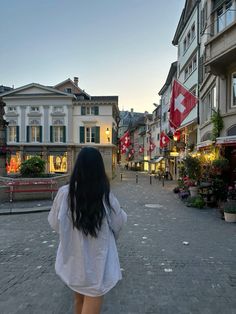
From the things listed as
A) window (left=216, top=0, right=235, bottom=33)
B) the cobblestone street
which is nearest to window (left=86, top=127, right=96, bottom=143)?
window (left=216, top=0, right=235, bottom=33)

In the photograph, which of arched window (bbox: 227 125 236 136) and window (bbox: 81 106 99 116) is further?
window (bbox: 81 106 99 116)

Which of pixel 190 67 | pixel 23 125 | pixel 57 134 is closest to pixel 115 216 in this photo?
pixel 190 67

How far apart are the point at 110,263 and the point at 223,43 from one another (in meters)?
11.8

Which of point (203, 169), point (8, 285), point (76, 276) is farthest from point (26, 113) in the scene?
point (76, 276)

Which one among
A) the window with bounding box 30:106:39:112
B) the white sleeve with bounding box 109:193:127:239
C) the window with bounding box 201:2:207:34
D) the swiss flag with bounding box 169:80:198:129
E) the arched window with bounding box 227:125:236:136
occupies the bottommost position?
the white sleeve with bounding box 109:193:127:239

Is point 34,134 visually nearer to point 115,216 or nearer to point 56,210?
point 56,210

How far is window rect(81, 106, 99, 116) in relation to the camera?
34.7 meters

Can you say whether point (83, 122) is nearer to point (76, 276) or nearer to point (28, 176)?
point (28, 176)

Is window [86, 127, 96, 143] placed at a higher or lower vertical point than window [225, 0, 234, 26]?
lower

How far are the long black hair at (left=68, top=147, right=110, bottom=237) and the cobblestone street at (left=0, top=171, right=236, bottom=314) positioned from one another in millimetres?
2023

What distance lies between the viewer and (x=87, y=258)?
231cm

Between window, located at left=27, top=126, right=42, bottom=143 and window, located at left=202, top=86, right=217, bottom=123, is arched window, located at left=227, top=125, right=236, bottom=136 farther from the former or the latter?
window, located at left=27, top=126, right=42, bottom=143

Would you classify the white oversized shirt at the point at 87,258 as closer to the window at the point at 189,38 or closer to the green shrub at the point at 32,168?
the green shrub at the point at 32,168

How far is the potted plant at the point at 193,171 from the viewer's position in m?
14.5
